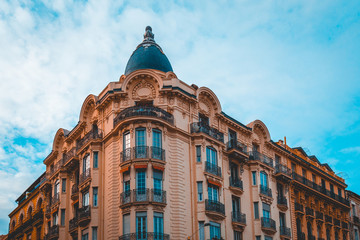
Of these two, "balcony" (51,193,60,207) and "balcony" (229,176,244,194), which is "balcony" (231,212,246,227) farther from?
"balcony" (51,193,60,207)

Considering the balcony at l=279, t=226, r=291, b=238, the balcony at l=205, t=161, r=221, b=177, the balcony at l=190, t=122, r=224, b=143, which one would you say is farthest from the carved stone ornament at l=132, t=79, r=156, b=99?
the balcony at l=279, t=226, r=291, b=238

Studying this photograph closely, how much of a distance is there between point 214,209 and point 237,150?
23.7ft

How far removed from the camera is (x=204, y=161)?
144ft

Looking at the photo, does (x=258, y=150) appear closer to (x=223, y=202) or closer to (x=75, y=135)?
(x=223, y=202)

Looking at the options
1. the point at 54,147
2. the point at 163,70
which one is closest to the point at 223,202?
the point at 163,70

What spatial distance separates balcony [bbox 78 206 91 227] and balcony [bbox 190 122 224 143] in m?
11.1

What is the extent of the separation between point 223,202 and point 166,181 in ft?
20.6

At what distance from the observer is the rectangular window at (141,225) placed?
38.7 metres

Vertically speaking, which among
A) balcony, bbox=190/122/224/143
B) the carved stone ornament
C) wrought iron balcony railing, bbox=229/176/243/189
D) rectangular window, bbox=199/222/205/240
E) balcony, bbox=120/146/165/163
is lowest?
rectangular window, bbox=199/222/205/240

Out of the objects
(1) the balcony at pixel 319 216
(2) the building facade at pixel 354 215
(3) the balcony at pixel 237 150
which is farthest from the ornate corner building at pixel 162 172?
(2) the building facade at pixel 354 215

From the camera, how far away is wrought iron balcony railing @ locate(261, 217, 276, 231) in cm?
4790

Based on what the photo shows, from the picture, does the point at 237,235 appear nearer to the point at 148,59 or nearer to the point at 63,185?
the point at 63,185

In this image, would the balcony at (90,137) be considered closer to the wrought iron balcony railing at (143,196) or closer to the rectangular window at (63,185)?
the rectangular window at (63,185)

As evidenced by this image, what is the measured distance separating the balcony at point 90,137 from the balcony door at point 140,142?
16.3ft
